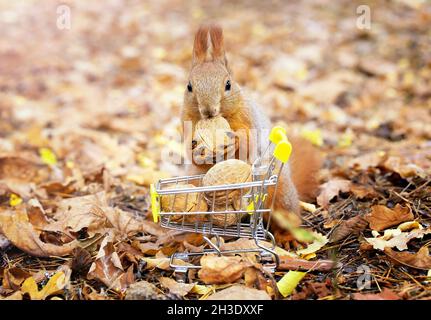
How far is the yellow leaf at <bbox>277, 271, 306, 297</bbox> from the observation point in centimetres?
219

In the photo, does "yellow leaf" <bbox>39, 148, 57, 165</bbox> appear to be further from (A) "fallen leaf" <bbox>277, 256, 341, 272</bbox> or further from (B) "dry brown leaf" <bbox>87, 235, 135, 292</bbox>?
(A) "fallen leaf" <bbox>277, 256, 341, 272</bbox>

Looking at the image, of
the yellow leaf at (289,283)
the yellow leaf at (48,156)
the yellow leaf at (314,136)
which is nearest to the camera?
the yellow leaf at (289,283)

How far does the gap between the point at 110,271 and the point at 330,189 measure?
1.50 meters

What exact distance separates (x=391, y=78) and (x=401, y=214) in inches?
141

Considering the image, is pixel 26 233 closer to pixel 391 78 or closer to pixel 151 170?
pixel 151 170

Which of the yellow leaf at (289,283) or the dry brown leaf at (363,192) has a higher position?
the dry brown leaf at (363,192)

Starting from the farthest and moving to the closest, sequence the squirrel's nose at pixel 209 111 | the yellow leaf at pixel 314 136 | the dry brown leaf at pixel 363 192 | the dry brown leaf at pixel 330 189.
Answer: the yellow leaf at pixel 314 136 < the dry brown leaf at pixel 330 189 < the dry brown leaf at pixel 363 192 < the squirrel's nose at pixel 209 111

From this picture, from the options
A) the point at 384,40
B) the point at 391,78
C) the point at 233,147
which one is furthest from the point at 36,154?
the point at 384,40

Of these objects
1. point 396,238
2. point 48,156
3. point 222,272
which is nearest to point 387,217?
point 396,238

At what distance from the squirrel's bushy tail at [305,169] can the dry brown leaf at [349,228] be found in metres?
0.61

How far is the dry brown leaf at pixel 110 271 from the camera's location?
234cm

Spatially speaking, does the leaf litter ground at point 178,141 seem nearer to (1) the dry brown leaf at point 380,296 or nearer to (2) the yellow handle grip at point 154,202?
(1) the dry brown leaf at point 380,296

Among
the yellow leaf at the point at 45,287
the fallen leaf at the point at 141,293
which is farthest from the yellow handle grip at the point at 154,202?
the yellow leaf at the point at 45,287

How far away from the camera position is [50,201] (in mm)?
3367
